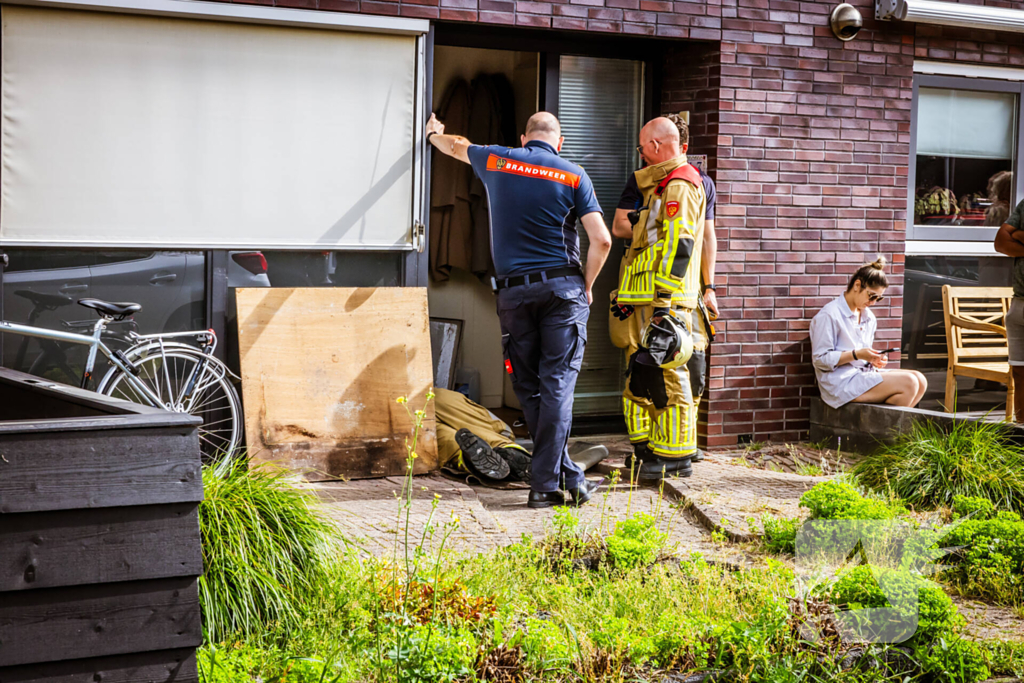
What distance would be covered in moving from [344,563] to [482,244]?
16.6 ft

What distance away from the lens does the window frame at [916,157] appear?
8.27 metres

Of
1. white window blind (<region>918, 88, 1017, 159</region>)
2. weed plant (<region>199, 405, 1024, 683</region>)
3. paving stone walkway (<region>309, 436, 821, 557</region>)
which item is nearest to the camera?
weed plant (<region>199, 405, 1024, 683</region>)

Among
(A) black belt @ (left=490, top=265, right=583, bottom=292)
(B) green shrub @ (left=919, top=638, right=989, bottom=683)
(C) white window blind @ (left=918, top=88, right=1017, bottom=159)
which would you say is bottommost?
(B) green shrub @ (left=919, top=638, right=989, bottom=683)

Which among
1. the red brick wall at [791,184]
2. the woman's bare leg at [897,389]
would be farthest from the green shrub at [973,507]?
the red brick wall at [791,184]

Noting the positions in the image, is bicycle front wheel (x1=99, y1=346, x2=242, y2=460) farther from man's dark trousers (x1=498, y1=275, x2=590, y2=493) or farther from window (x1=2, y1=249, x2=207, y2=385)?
man's dark trousers (x1=498, y1=275, x2=590, y2=493)

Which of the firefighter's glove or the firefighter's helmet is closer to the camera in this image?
the firefighter's helmet

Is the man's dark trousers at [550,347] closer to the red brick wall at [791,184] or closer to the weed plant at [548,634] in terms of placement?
the weed plant at [548,634]

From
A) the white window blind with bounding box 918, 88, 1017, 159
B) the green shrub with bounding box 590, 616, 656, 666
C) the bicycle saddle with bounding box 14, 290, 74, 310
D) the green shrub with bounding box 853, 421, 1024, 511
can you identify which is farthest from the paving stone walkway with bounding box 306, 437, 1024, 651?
the white window blind with bounding box 918, 88, 1017, 159

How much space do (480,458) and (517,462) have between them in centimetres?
26

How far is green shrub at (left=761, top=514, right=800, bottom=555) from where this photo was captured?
4891mm

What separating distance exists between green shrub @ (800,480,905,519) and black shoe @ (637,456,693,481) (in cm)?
150

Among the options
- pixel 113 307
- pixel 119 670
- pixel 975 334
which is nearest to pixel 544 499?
pixel 113 307

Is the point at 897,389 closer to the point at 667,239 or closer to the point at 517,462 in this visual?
the point at 667,239

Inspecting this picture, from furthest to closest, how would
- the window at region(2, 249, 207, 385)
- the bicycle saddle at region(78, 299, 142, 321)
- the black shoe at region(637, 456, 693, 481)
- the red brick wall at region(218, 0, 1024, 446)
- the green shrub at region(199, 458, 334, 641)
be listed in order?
the red brick wall at region(218, 0, 1024, 446) < the black shoe at region(637, 456, 693, 481) < the window at region(2, 249, 207, 385) < the bicycle saddle at region(78, 299, 142, 321) < the green shrub at region(199, 458, 334, 641)
